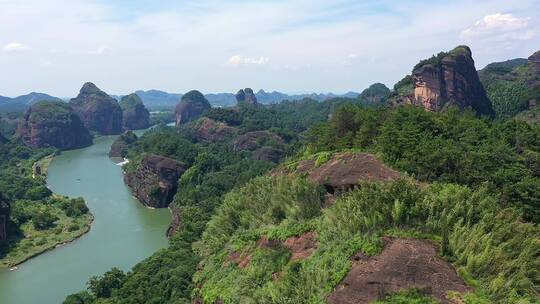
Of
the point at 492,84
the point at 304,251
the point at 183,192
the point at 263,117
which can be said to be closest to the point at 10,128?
the point at 263,117

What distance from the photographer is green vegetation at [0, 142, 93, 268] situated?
43.2 m

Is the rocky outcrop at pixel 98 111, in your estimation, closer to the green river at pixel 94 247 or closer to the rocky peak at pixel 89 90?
the rocky peak at pixel 89 90

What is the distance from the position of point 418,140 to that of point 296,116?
117242 mm

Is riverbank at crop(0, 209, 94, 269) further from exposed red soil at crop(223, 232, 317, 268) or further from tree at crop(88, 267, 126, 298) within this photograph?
exposed red soil at crop(223, 232, 317, 268)

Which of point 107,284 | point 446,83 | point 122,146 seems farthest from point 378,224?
point 122,146

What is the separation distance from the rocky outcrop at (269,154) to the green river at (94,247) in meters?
20.9

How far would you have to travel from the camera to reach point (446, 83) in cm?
7275

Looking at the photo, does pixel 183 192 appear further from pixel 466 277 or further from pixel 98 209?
pixel 466 277

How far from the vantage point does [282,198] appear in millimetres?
22156

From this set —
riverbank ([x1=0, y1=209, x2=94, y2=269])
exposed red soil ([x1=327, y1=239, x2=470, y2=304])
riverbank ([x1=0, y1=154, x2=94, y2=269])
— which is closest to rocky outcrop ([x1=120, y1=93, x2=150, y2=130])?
riverbank ([x1=0, y1=154, x2=94, y2=269])

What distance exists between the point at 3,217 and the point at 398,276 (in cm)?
4409

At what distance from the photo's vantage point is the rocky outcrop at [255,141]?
84594mm

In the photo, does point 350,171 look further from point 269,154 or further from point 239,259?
point 269,154

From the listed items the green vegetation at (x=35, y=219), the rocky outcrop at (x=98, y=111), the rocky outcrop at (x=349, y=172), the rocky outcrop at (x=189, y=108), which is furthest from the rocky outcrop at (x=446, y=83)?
the rocky outcrop at (x=98, y=111)
